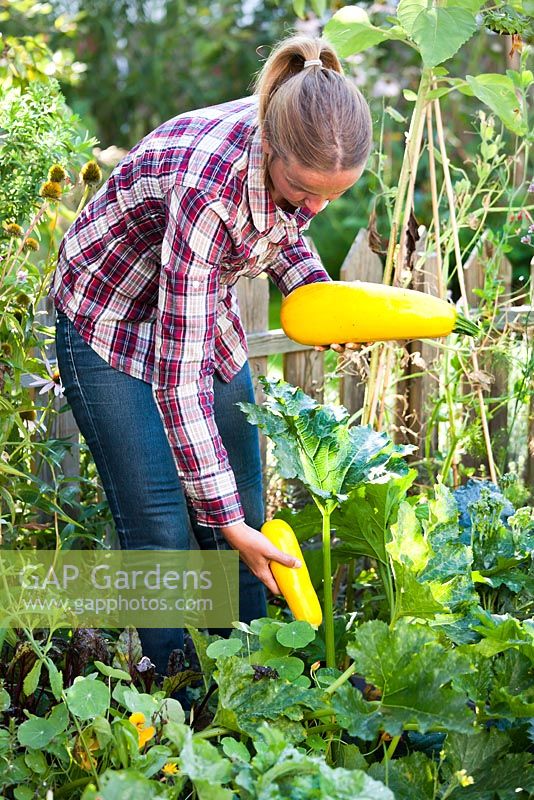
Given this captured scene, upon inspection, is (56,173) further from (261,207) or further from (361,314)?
(361,314)

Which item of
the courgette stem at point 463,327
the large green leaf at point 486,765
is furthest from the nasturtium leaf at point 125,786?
the courgette stem at point 463,327

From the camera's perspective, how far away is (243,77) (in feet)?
20.9

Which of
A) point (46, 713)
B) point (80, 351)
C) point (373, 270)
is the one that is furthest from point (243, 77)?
point (46, 713)

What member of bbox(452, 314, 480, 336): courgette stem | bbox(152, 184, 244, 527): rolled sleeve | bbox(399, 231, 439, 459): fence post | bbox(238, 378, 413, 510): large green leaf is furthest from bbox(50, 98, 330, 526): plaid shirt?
bbox(399, 231, 439, 459): fence post

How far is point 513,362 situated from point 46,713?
4.97 feet

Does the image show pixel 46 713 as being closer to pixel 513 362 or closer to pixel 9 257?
pixel 9 257

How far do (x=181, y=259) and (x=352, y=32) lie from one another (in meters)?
0.79

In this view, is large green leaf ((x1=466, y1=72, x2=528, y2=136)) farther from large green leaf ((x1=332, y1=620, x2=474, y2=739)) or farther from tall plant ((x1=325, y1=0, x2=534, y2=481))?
large green leaf ((x1=332, y1=620, x2=474, y2=739))

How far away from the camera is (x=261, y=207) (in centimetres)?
163

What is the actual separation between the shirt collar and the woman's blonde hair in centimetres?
5

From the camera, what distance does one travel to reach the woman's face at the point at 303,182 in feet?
5.01

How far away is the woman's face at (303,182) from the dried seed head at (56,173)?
1.60 feet

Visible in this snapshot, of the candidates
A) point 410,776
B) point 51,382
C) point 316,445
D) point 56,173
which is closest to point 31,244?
point 56,173

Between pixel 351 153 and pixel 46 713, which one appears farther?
pixel 46 713
